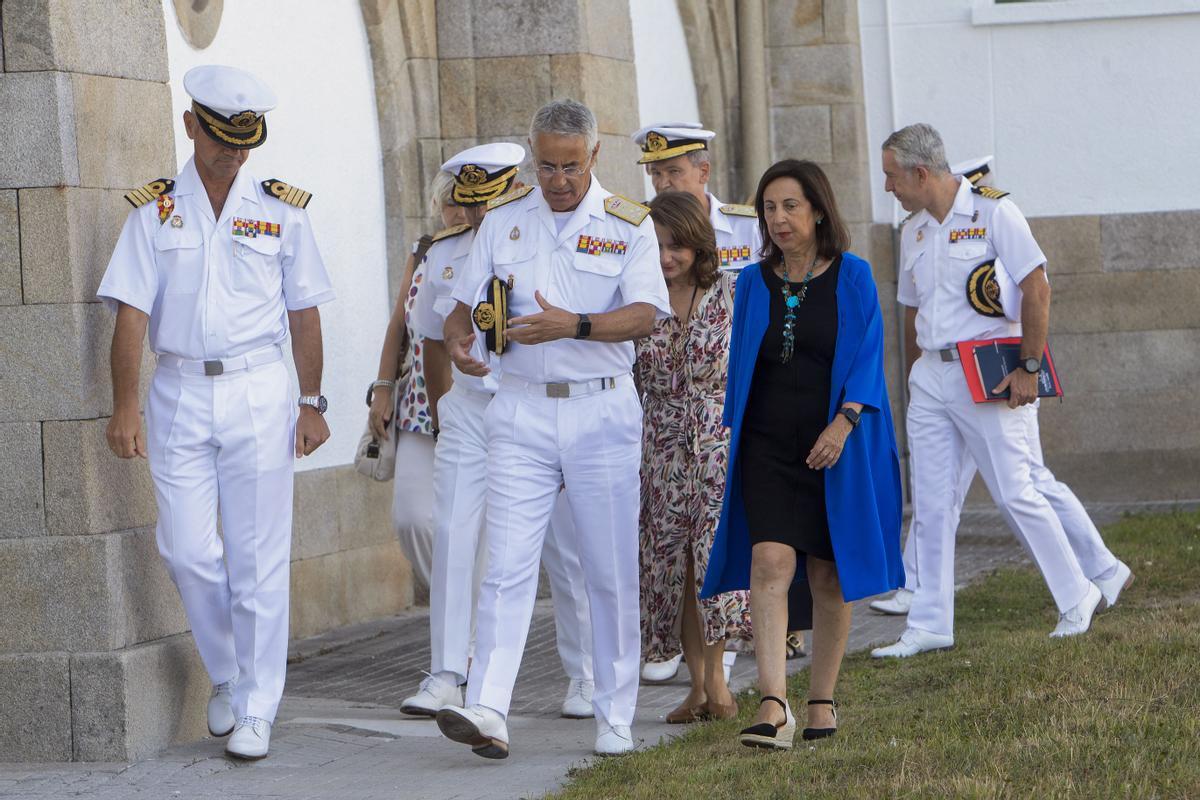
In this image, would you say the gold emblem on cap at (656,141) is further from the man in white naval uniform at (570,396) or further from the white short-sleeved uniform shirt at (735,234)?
the man in white naval uniform at (570,396)

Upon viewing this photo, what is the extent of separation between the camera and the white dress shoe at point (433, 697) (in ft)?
22.1

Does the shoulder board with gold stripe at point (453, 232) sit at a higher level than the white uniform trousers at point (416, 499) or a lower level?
higher

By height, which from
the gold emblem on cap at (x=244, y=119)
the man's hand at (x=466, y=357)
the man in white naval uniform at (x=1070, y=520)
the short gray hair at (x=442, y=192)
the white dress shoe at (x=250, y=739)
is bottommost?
the white dress shoe at (x=250, y=739)

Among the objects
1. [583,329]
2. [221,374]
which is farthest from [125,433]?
[583,329]

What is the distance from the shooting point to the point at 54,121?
6.03 metres

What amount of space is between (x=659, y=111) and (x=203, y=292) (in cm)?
710

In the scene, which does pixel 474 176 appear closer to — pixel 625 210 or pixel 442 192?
pixel 442 192

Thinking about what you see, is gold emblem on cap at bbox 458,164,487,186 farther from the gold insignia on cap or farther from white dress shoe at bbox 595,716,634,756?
the gold insignia on cap

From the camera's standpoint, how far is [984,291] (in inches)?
317

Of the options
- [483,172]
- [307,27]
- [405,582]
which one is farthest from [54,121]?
[405,582]

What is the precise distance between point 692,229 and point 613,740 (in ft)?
5.95

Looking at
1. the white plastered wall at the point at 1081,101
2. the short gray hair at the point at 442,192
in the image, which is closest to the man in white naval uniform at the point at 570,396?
the short gray hair at the point at 442,192

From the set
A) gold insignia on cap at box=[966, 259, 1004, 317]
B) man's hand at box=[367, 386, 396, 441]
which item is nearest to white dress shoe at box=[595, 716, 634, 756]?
man's hand at box=[367, 386, 396, 441]

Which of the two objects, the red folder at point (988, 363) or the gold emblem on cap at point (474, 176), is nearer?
the gold emblem on cap at point (474, 176)
